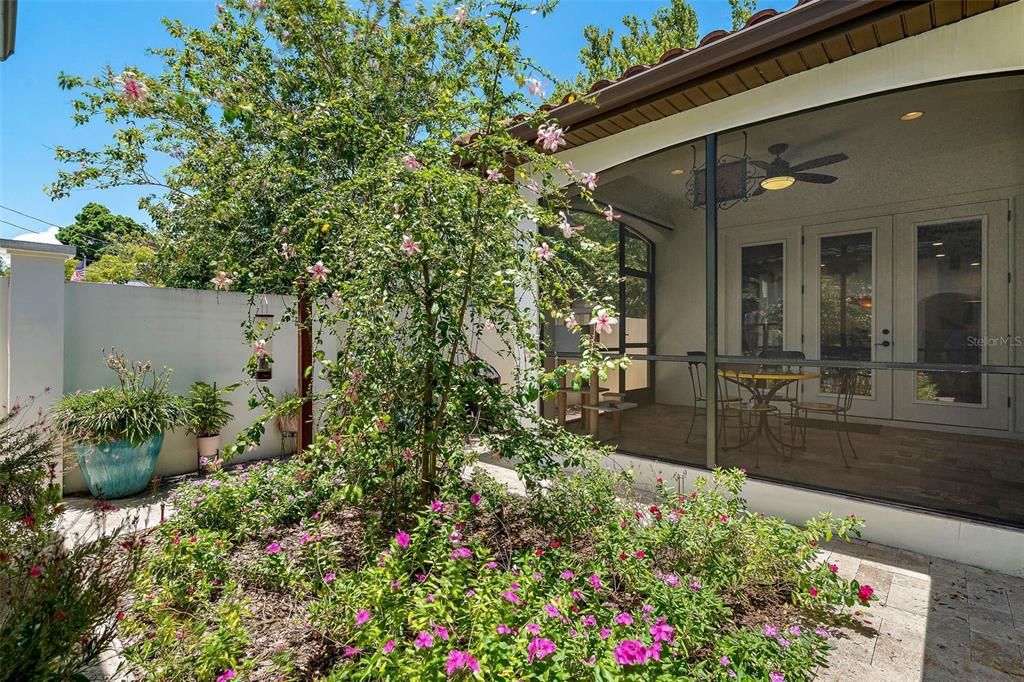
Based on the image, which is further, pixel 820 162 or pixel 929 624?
pixel 820 162

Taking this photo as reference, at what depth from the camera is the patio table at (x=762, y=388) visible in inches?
191

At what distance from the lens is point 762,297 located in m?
6.41

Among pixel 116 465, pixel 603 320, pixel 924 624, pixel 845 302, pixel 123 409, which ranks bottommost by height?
pixel 924 624

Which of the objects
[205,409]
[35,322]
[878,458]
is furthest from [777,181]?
[35,322]

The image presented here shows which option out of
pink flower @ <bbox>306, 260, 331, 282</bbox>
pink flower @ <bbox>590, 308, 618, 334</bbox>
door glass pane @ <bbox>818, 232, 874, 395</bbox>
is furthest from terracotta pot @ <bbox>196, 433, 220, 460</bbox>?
door glass pane @ <bbox>818, 232, 874, 395</bbox>

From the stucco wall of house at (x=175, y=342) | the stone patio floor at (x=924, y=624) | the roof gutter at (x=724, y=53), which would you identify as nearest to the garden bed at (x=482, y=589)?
the stone patio floor at (x=924, y=624)

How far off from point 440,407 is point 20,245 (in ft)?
13.1

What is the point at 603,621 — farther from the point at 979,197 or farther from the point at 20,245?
the point at 979,197

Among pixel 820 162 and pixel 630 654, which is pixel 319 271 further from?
pixel 820 162

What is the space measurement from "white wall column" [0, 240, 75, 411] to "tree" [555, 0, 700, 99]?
12.7 meters

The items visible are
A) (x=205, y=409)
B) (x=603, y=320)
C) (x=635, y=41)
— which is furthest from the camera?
(x=635, y=41)

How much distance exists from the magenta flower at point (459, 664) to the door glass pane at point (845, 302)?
604 centimetres

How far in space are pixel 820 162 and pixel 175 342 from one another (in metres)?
7.18

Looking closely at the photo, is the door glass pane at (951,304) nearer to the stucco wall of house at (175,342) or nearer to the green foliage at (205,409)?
the stucco wall of house at (175,342)
